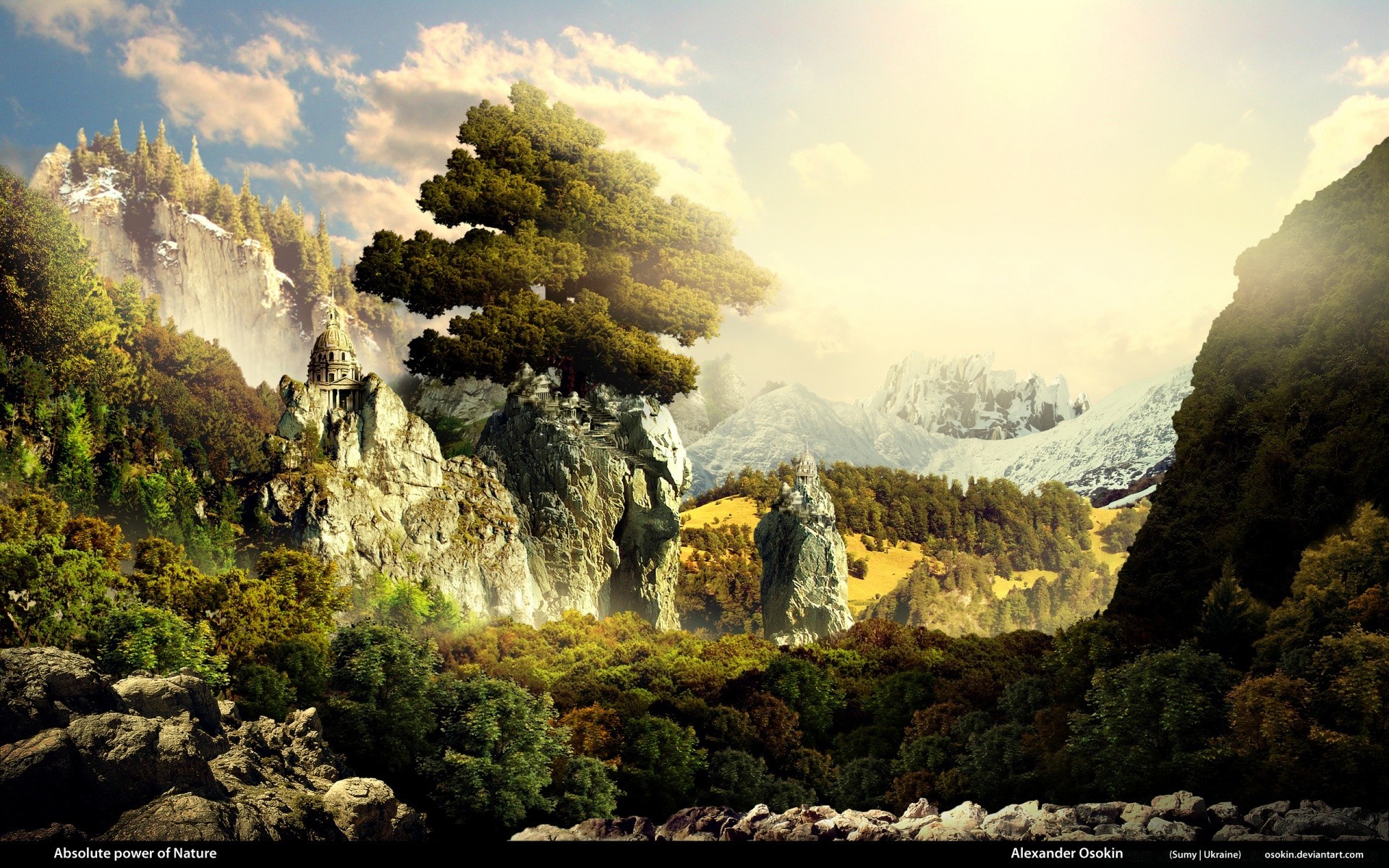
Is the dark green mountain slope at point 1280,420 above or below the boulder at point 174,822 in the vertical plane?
above

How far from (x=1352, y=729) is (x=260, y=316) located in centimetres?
10350

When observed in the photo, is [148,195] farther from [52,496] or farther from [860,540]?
[52,496]

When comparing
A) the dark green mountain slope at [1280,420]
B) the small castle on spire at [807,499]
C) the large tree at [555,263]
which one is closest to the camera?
the dark green mountain slope at [1280,420]

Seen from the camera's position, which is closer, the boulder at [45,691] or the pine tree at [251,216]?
the boulder at [45,691]

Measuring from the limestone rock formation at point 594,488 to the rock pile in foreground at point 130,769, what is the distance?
1173 centimetres

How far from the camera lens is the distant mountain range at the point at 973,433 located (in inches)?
3029

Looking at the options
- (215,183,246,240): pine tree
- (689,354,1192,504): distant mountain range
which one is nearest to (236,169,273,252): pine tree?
(215,183,246,240): pine tree

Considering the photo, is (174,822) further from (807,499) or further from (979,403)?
(979,403)

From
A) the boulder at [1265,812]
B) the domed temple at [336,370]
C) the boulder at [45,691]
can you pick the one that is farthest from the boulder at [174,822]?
the boulder at [1265,812]

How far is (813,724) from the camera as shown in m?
31.0

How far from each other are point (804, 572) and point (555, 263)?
627 inches

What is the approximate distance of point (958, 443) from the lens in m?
89.4

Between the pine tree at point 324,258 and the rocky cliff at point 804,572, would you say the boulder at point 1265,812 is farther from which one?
the pine tree at point 324,258

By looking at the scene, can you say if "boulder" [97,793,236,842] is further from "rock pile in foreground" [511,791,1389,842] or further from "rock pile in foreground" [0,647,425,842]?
"rock pile in foreground" [511,791,1389,842]
